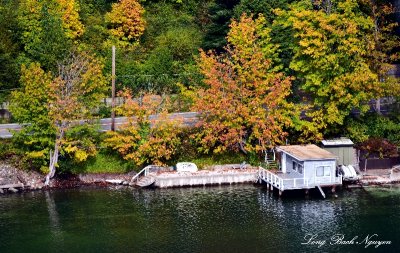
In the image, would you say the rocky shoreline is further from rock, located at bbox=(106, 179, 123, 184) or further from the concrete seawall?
the concrete seawall

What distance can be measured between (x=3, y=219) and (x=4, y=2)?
4186 centimetres

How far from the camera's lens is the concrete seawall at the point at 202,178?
68.2 meters

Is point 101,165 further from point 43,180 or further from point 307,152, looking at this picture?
point 307,152

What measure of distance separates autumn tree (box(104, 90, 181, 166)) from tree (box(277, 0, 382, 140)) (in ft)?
45.8

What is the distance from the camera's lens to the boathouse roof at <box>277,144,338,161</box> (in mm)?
65562

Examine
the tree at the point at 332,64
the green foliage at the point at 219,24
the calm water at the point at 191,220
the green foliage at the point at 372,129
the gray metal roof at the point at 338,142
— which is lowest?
the calm water at the point at 191,220

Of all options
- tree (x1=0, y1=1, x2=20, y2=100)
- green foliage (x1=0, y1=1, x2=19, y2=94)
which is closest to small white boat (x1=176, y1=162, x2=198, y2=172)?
green foliage (x1=0, y1=1, x2=19, y2=94)

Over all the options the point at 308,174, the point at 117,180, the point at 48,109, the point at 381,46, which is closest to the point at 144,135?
the point at 117,180

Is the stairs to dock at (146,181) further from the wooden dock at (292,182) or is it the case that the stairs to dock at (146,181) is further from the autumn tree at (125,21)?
the autumn tree at (125,21)

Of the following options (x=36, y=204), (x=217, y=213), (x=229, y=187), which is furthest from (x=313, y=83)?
(x=36, y=204)

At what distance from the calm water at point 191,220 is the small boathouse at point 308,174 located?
1.27m

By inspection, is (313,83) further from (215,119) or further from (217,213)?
(217,213)

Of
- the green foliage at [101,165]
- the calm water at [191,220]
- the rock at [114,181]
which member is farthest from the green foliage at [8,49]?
the calm water at [191,220]

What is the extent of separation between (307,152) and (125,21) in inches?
1344
